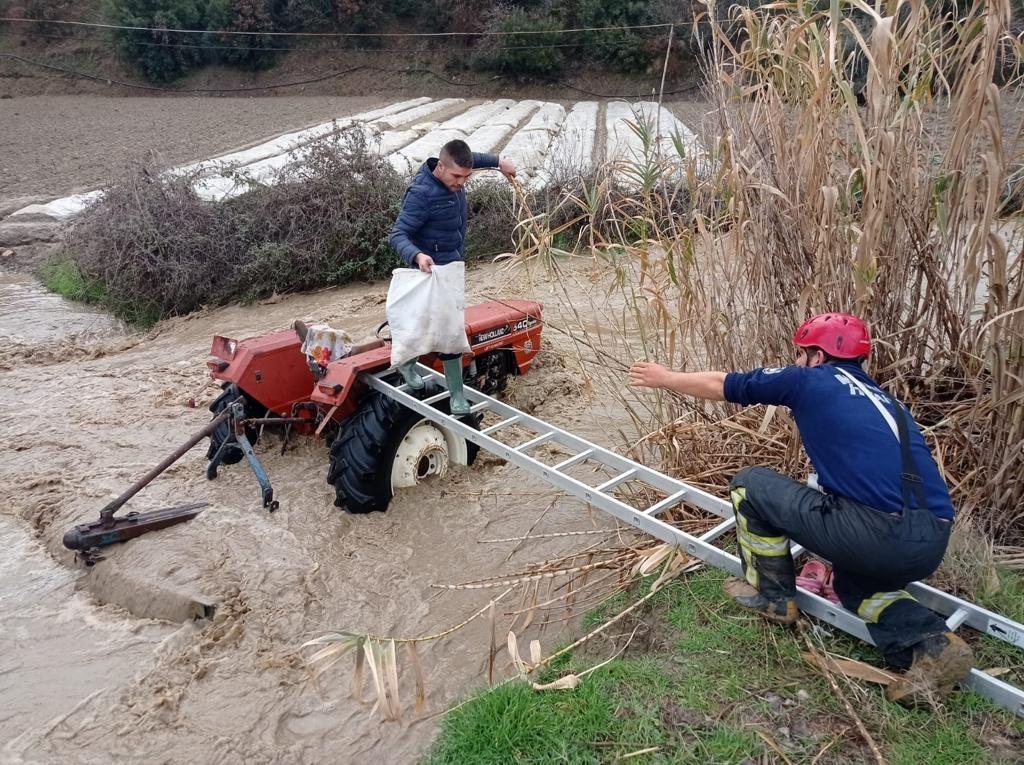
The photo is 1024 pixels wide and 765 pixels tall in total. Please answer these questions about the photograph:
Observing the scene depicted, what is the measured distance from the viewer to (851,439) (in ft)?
7.79

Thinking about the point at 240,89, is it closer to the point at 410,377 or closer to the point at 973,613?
the point at 410,377

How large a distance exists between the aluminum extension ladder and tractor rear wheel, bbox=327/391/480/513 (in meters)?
0.10

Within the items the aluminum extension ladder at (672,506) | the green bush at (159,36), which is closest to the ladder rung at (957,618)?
the aluminum extension ladder at (672,506)

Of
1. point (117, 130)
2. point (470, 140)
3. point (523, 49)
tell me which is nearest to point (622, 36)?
point (523, 49)

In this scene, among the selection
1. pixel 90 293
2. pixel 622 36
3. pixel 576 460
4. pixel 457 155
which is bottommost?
pixel 90 293

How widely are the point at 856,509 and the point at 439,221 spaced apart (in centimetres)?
242

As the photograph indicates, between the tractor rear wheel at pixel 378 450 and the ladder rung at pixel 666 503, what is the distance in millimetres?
1220

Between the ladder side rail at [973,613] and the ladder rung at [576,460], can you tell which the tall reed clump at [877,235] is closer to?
the ladder rung at [576,460]

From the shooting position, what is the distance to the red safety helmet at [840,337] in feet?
8.30

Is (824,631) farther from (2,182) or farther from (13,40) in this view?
(13,40)

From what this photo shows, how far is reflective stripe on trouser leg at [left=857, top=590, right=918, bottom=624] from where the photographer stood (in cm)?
239

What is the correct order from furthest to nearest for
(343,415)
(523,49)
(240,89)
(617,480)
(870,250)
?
(240,89) < (523,49) < (343,415) < (617,480) < (870,250)

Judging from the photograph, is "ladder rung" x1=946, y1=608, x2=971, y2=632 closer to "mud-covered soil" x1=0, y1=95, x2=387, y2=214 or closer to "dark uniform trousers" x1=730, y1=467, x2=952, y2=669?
"dark uniform trousers" x1=730, y1=467, x2=952, y2=669

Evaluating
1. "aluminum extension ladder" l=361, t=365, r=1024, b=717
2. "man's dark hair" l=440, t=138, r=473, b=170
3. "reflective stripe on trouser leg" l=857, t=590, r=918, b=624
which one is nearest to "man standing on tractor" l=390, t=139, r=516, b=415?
"man's dark hair" l=440, t=138, r=473, b=170
